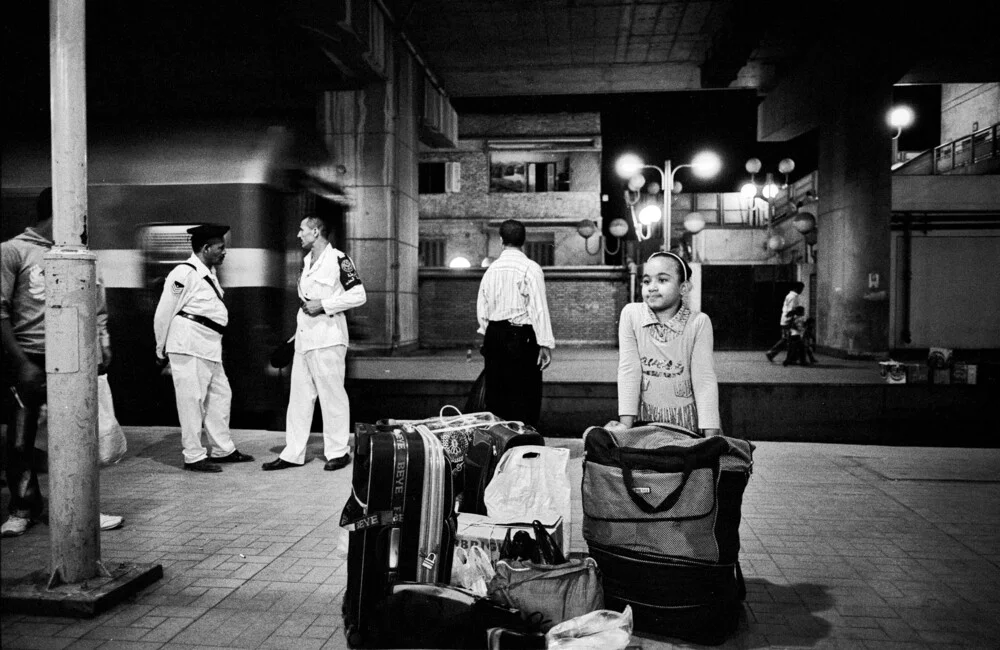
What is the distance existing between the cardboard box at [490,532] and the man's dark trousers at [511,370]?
2.60 metres

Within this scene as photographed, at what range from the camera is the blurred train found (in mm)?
7660

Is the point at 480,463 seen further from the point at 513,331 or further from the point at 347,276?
the point at 347,276

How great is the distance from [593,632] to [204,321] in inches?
183

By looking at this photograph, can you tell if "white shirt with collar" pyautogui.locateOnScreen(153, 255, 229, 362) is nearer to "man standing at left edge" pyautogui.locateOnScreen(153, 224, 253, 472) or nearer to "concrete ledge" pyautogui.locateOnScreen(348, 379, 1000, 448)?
"man standing at left edge" pyautogui.locateOnScreen(153, 224, 253, 472)

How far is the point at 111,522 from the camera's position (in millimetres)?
4586

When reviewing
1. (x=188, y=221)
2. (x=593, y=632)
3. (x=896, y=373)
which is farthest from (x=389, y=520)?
(x=896, y=373)

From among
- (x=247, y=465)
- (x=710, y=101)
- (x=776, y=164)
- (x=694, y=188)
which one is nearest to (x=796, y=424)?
(x=247, y=465)

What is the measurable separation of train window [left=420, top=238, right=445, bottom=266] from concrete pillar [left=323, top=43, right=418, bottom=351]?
1507cm

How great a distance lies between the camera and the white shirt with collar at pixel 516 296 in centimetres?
600

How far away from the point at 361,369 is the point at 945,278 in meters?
16.1

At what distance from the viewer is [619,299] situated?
786 inches

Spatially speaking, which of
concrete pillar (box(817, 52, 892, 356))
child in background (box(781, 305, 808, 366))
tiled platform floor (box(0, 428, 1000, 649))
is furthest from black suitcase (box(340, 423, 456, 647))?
concrete pillar (box(817, 52, 892, 356))

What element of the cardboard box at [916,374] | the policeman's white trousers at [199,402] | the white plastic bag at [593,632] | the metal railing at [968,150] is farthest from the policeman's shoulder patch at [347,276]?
the metal railing at [968,150]

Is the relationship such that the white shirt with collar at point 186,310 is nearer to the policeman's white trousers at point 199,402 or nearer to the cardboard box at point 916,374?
the policeman's white trousers at point 199,402
